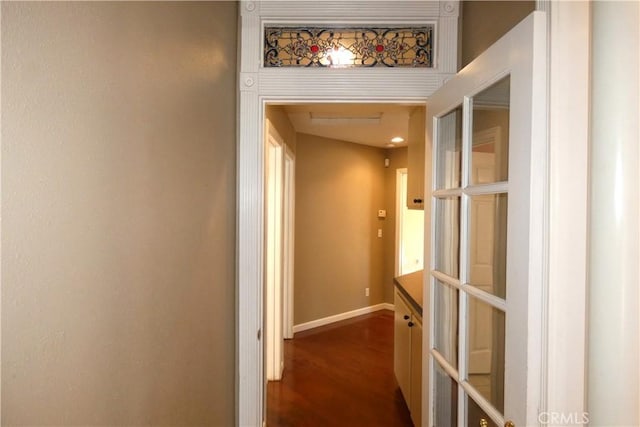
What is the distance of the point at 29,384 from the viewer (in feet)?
1.95

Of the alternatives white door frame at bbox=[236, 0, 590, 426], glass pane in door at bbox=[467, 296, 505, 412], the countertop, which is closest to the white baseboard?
the countertop

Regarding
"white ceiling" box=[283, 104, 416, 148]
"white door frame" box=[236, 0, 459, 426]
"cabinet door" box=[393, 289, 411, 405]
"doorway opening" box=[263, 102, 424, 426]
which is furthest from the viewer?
"doorway opening" box=[263, 102, 424, 426]

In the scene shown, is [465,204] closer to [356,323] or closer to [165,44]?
[165,44]

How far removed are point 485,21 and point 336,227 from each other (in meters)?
3.72

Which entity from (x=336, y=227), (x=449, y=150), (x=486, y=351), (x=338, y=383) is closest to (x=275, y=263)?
(x=338, y=383)

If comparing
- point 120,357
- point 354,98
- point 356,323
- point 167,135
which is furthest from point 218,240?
point 356,323

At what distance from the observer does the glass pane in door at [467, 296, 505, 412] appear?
3.55ft

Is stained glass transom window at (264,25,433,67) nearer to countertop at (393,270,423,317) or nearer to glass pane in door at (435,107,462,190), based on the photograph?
glass pane in door at (435,107,462,190)

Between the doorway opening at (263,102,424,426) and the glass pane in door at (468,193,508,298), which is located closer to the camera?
the glass pane in door at (468,193,508,298)

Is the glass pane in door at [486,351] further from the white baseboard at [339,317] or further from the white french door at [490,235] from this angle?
the white baseboard at [339,317]

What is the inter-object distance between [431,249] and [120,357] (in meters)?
1.22

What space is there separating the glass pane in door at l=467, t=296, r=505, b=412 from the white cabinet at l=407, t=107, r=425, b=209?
64.2 inches

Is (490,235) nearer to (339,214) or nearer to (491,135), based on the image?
(491,135)

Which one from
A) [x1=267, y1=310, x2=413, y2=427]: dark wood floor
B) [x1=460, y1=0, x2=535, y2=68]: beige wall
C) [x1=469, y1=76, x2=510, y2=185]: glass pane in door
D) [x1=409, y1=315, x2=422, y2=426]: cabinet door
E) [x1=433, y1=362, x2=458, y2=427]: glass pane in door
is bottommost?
[x1=267, y1=310, x2=413, y2=427]: dark wood floor
